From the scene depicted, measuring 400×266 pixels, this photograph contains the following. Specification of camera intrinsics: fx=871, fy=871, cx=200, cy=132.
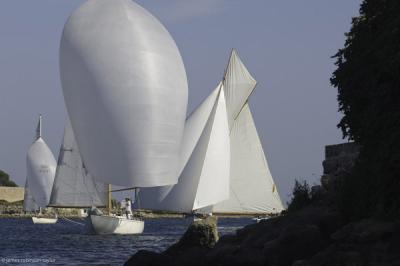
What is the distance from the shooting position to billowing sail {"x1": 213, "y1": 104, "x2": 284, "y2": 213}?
76.8 meters

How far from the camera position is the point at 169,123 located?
186 ft

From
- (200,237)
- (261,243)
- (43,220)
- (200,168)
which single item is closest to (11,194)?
(43,220)

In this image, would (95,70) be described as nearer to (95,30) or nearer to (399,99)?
(95,30)

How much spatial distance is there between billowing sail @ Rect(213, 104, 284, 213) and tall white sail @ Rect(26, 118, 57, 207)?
4575 centimetres

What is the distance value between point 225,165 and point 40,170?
5237cm

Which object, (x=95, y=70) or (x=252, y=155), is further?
(x=252, y=155)

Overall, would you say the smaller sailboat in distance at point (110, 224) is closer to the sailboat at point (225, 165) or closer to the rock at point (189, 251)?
the sailboat at point (225, 165)

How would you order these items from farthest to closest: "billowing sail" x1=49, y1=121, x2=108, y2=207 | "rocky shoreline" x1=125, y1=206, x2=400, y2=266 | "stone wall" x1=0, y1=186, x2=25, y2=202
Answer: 1. "stone wall" x1=0, y1=186, x2=25, y2=202
2. "billowing sail" x1=49, y1=121, x2=108, y2=207
3. "rocky shoreline" x1=125, y1=206, x2=400, y2=266

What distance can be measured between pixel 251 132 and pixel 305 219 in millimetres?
51465

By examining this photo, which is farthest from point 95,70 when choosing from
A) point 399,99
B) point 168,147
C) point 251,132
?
A: point 399,99

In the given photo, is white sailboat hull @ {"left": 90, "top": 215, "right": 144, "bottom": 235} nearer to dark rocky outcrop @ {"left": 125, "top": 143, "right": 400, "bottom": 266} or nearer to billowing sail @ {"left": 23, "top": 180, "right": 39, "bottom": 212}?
dark rocky outcrop @ {"left": 125, "top": 143, "right": 400, "bottom": 266}

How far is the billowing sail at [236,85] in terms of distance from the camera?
78.3 metres

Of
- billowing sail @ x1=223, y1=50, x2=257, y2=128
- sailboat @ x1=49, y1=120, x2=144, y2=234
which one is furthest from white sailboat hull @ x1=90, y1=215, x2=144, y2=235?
billowing sail @ x1=223, y1=50, x2=257, y2=128

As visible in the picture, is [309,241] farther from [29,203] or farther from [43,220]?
[29,203]
